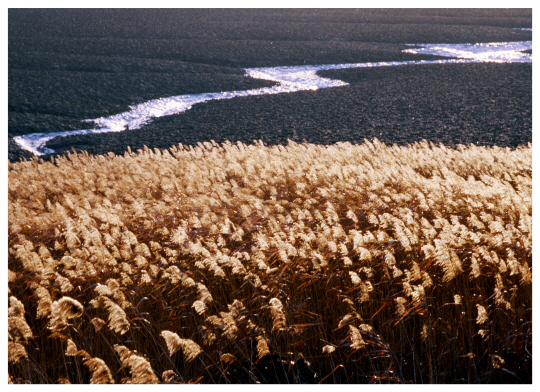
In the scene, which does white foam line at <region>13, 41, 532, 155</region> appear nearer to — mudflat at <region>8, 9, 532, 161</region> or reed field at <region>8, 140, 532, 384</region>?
mudflat at <region>8, 9, 532, 161</region>

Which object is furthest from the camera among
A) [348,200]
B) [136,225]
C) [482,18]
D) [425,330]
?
[482,18]

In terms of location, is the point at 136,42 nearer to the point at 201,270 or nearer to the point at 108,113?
the point at 108,113

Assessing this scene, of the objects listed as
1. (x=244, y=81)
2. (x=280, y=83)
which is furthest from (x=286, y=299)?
(x=244, y=81)

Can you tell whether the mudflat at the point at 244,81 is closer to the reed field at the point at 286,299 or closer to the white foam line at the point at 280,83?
the white foam line at the point at 280,83

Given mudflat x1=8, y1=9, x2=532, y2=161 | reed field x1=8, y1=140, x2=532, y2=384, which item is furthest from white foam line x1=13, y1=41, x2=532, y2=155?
reed field x1=8, y1=140, x2=532, y2=384
